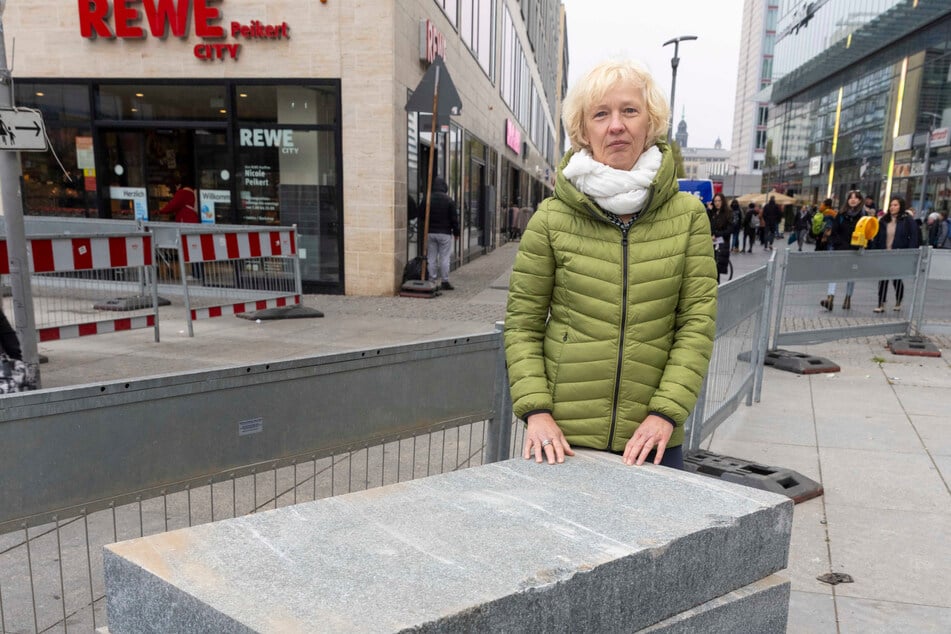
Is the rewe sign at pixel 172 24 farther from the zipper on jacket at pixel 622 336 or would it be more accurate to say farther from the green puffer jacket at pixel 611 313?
the zipper on jacket at pixel 622 336

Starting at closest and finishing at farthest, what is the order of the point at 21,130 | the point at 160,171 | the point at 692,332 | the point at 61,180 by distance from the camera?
the point at 692,332
the point at 21,130
the point at 160,171
the point at 61,180

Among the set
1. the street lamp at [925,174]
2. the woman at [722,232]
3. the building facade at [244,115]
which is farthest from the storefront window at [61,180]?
the street lamp at [925,174]

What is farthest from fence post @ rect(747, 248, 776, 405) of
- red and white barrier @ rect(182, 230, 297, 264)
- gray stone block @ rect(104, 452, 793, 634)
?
red and white barrier @ rect(182, 230, 297, 264)

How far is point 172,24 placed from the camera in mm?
11805

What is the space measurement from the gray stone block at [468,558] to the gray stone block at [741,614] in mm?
25

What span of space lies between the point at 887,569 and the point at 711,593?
7.56 feet

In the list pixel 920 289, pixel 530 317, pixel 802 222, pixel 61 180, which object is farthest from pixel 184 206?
pixel 802 222

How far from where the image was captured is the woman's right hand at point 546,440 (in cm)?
222

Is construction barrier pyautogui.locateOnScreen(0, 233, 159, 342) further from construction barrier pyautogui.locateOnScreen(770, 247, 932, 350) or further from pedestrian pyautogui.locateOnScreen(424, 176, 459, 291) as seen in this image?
construction barrier pyautogui.locateOnScreen(770, 247, 932, 350)

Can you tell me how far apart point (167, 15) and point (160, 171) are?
8.03 ft

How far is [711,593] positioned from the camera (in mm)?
1884

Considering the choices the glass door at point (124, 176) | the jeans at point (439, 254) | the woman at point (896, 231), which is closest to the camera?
the glass door at point (124, 176)

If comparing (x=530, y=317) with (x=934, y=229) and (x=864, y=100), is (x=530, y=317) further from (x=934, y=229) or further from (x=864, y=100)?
(x=864, y=100)

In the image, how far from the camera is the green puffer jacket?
7.10 feet
